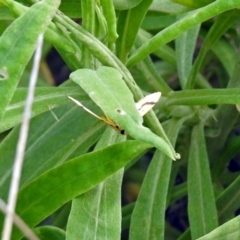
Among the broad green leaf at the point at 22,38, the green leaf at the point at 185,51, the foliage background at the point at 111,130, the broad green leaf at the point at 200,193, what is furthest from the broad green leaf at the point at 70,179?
the green leaf at the point at 185,51

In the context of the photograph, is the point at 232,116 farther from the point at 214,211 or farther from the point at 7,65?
the point at 7,65

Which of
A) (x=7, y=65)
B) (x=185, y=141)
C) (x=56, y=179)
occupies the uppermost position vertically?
(x=7, y=65)

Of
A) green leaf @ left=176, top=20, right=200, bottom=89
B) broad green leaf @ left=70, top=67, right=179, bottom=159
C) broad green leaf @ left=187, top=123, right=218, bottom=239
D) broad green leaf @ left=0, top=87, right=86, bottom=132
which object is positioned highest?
broad green leaf @ left=70, top=67, right=179, bottom=159

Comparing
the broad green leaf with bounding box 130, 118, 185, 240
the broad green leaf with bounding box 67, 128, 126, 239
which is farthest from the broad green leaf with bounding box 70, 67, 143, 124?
the broad green leaf with bounding box 130, 118, 185, 240

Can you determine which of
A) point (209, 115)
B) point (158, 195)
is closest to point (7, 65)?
point (158, 195)

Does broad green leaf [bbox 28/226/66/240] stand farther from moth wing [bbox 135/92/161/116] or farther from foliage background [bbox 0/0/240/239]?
moth wing [bbox 135/92/161/116]

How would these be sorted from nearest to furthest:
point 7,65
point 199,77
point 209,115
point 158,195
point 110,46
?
1. point 7,65
2. point 110,46
3. point 158,195
4. point 209,115
5. point 199,77
